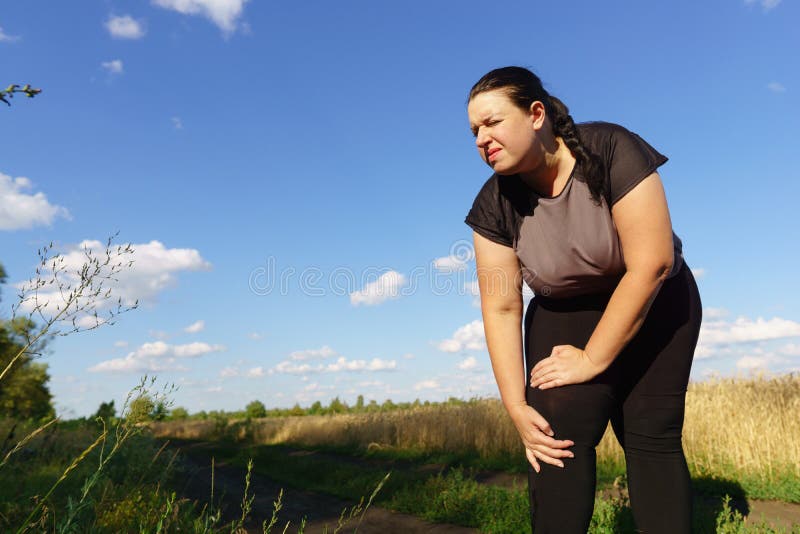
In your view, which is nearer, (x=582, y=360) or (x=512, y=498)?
(x=582, y=360)

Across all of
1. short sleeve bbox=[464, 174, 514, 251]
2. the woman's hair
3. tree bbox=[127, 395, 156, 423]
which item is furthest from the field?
the woman's hair

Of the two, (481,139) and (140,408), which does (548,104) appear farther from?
(140,408)

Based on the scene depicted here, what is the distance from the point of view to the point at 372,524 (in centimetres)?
530

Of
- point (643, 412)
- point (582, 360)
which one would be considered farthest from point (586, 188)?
point (643, 412)

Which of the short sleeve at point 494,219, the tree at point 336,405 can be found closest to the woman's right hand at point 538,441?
the short sleeve at point 494,219

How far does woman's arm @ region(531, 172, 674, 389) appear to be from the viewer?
6.82 ft

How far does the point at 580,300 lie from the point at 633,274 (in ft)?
1.00

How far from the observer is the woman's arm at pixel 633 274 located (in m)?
2.08

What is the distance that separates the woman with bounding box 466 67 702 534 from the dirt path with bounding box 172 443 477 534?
1.40 metres

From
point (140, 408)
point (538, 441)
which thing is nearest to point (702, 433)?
point (538, 441)

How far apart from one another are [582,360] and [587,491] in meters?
0.49

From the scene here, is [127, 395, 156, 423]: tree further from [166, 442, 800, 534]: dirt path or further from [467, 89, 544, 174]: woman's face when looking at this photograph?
[166, 442, 800, 534]: dirt path

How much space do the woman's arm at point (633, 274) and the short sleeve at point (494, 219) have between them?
0.44 meters

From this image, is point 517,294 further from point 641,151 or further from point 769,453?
point 769,453
